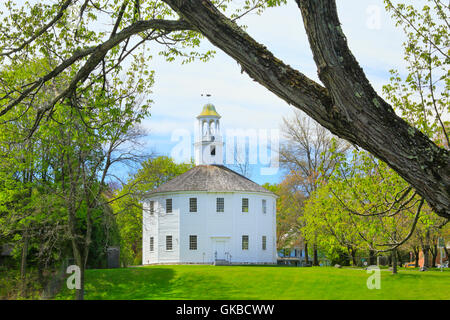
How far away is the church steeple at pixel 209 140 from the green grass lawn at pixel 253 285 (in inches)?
830

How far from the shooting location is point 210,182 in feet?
164

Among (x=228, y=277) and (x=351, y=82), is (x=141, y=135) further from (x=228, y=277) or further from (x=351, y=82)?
(x=351, y=82)

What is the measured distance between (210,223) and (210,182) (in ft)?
14.0

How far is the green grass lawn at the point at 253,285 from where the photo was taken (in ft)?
85.7

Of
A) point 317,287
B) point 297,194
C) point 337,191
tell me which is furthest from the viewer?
point 297,194

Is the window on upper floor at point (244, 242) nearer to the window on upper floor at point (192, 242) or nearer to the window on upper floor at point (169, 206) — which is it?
the window on upper floor at point (192, 242)

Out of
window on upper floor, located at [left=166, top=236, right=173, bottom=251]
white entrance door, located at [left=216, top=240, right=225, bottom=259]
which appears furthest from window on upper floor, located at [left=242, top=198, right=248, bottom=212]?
window on upper floor, located at [left=166, top=236, right=173, bottom=251]

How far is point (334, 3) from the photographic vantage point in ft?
17.1

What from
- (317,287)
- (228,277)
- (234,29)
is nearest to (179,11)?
(234,29)

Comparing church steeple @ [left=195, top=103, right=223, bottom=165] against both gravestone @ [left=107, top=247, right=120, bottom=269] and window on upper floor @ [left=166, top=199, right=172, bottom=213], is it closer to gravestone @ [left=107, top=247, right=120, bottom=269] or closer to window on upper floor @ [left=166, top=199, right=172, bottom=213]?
window on upper floor @ [left=166, top=199, right=172, bottom=213]

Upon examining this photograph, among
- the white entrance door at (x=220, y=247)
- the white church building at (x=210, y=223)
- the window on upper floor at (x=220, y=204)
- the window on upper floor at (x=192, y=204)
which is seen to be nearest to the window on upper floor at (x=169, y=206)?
the white church building at (x=210, y=223)

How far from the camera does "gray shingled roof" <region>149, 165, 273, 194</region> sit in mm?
→ 49062

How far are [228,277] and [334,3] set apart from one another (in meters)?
28.5

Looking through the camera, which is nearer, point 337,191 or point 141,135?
point 337,191
